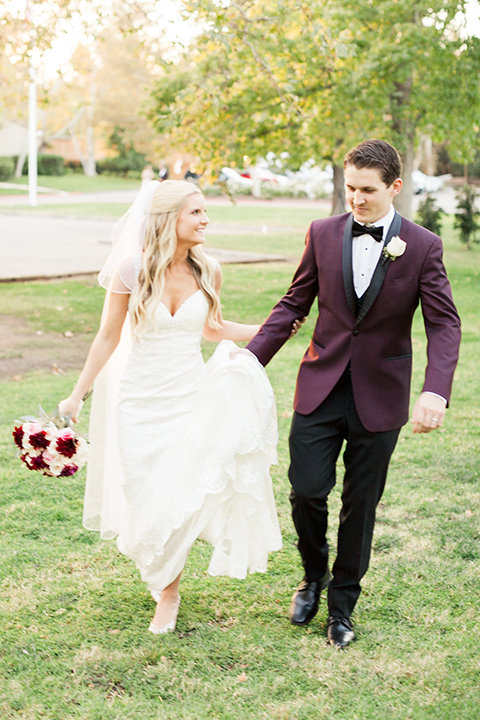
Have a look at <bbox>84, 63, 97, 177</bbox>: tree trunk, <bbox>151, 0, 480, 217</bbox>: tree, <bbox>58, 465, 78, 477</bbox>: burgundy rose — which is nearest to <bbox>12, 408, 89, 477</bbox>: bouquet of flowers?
<bbox>58, 465, 78, 477</bbox>: burgundy rose

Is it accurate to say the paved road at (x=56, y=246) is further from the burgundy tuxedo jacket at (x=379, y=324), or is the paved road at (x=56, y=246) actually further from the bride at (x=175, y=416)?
the burgundy tuxedo jacket at (x=379, y=324)

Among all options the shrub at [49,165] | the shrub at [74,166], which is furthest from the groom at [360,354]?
the shrub at [74,166]

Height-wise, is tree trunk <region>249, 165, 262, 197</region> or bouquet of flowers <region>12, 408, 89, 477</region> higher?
tree trunk <region>249, 165, 262, 197</region>

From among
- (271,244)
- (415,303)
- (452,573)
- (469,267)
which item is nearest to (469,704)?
(452,573)

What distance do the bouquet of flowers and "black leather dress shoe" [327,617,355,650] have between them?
140 centimetres

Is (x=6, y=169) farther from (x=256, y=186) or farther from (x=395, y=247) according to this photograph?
(x=395, y=247)

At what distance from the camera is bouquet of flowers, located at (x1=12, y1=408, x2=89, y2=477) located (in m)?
3.42

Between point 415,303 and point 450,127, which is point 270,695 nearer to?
point 415,303

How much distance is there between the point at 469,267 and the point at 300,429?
49.9 feet

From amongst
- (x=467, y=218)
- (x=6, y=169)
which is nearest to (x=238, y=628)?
(x=467, y=218)

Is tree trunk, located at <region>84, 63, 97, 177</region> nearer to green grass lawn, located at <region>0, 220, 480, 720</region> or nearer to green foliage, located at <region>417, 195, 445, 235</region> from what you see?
green foliage, located at <region>417, 195, 445, 235</region>

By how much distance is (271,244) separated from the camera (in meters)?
21.2

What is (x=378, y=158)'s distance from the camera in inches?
123

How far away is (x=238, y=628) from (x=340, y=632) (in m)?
0.50
